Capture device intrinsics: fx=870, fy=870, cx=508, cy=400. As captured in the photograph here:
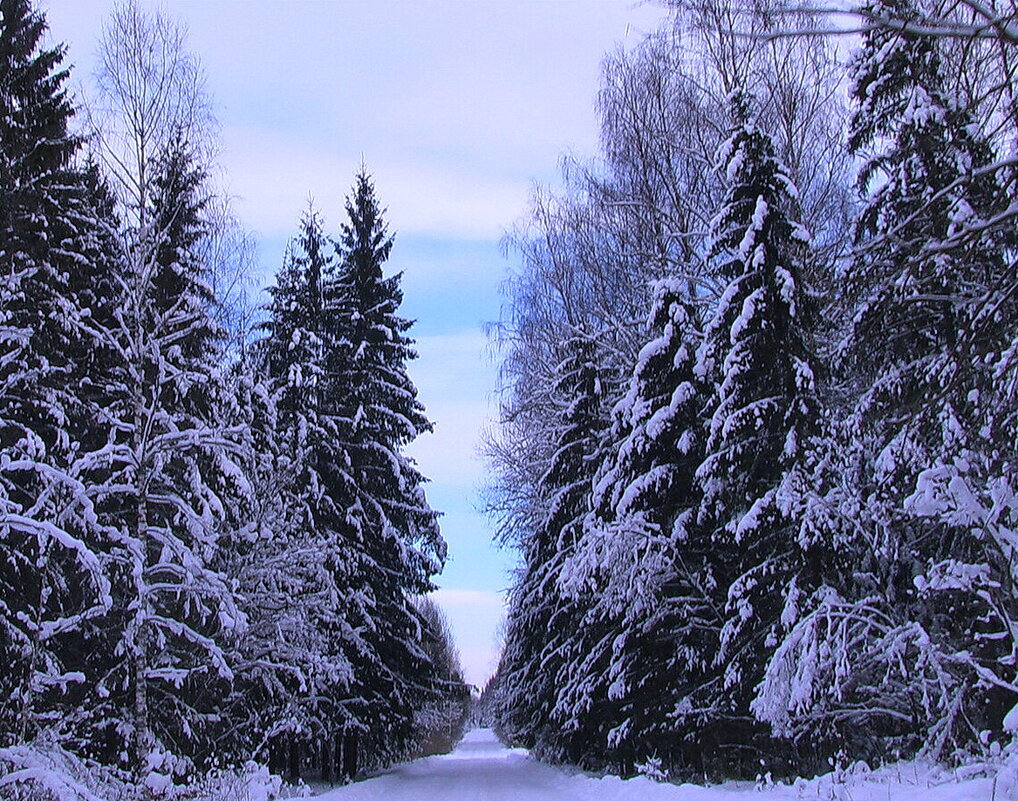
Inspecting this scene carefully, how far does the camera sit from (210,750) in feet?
48.4

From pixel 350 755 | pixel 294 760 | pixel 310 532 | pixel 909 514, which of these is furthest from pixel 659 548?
pixel 350 755

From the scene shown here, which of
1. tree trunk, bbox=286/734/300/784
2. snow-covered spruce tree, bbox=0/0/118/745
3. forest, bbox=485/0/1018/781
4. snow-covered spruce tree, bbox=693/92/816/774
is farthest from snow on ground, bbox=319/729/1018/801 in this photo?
snow-covered spruce tree, bbox=0/0/118/745

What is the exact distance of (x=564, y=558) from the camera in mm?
21875

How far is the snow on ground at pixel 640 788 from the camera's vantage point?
661cm

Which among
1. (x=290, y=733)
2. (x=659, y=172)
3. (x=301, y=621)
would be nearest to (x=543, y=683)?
(x=290, y=733)

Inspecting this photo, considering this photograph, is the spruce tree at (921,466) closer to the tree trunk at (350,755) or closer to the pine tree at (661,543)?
the pine tree at (661,543)

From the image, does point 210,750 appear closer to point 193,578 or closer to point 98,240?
point 193,578

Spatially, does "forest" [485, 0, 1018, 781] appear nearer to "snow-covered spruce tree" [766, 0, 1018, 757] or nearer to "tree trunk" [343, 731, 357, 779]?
"snow-covered spruce tree" [766, 0, 1018, 757]

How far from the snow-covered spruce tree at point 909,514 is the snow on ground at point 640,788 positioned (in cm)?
103

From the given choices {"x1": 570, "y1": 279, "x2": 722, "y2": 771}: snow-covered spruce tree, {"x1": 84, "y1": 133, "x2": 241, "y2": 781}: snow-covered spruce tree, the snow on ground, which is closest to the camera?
the snow on ground

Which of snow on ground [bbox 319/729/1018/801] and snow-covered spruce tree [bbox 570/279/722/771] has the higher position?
snow-covered spruce tree [bbox 570/279/722/771]

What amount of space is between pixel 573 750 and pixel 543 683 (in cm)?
195

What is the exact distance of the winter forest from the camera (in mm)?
9602

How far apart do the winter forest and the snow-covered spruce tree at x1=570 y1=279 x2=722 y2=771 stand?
0.24ft
